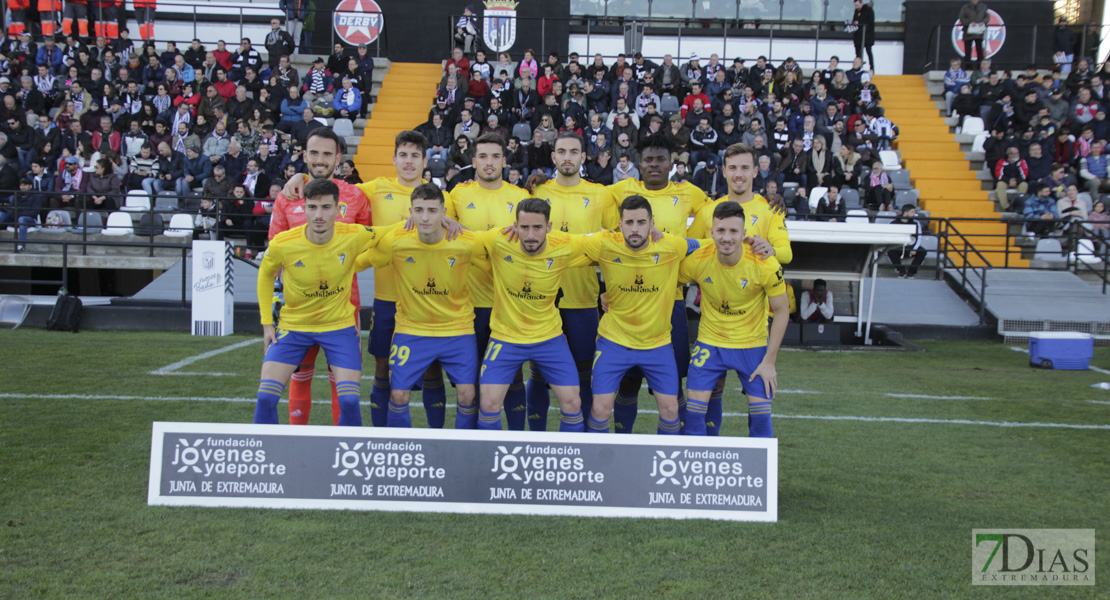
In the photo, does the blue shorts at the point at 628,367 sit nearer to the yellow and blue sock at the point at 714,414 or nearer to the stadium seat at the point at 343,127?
the yellow and blue sock at the point at 714,414

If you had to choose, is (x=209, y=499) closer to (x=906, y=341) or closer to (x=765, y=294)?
(x=765, y=294)

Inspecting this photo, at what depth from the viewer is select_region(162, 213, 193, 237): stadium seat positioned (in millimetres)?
15445

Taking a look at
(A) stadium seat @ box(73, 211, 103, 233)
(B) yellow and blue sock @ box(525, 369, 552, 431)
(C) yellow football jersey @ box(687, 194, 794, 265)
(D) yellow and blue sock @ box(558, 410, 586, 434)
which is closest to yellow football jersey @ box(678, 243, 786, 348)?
(C) yellow football jersey @ box(687, 194, 794, 265)

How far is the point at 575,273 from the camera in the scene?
5.70 meters

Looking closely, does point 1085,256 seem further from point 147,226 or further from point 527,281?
point 147,226

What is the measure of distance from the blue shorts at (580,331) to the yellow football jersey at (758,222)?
992 mm

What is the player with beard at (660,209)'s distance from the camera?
5.74 meters

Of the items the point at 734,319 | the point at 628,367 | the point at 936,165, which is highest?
the point at 936,165

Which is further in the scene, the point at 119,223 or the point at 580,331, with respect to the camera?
the point at 119,223

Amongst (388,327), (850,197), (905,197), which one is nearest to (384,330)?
(388,327)

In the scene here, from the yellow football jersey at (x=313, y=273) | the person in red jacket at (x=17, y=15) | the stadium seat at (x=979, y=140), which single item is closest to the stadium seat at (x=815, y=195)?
the stadium seat at (x=979, y=140)

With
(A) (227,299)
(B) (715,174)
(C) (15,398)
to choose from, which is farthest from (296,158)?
(C) (15,398)

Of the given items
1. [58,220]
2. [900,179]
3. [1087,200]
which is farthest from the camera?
[900,179]

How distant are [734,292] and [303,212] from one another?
2888mm
